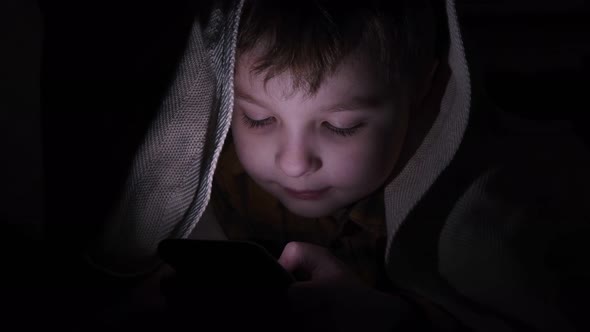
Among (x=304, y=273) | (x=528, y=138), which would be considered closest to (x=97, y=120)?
(x=304, y=273)

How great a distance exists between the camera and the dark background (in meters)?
0.90

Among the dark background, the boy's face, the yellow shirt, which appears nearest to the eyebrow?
the boy's face

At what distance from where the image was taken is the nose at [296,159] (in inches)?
31.7

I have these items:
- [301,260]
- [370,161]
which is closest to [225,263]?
[301,260]

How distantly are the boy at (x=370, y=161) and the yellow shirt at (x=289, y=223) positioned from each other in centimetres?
11

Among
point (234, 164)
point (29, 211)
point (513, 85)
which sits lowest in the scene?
point (29, 211)

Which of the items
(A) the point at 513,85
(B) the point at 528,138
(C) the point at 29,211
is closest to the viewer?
(B) the point at 528,138

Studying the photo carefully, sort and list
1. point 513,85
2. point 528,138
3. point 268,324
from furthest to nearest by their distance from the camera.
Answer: point 513,85 < point 528,138 < point 268,324

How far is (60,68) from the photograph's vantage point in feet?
3.16

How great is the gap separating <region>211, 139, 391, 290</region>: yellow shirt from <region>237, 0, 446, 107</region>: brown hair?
31 centimetres

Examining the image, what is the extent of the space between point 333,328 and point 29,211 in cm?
58

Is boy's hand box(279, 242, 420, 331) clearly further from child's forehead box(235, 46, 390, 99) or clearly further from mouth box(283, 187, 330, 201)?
child's forehead box(235, 46, 390, 99)

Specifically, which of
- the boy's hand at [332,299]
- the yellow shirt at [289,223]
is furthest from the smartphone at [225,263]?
the yellow shirt at [289,223]

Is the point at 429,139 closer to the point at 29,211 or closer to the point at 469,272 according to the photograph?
the point at 469,272
